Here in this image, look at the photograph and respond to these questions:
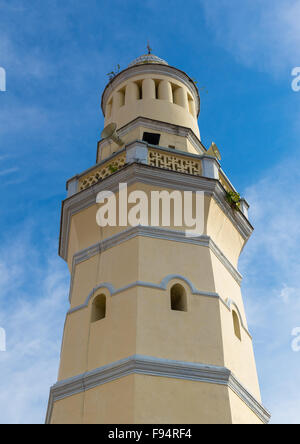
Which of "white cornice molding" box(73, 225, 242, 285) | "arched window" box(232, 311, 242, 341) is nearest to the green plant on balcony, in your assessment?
"white cornice molding" box(73, 225, 242, 285)

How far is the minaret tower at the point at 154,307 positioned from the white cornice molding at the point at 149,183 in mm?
24

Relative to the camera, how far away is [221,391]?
10.7 m

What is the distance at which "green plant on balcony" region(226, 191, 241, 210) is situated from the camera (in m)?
14.2

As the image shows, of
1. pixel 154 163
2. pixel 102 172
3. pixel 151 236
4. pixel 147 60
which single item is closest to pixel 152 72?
pixel 147 60

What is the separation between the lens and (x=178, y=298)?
486 inches

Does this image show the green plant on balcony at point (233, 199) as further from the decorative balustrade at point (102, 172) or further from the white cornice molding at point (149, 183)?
the decorative balustrade at point (102, 172)

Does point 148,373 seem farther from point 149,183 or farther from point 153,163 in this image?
point 153,163

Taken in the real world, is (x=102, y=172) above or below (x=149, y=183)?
above

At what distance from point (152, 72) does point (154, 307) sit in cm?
967

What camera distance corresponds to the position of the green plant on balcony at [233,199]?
1425 centimetres

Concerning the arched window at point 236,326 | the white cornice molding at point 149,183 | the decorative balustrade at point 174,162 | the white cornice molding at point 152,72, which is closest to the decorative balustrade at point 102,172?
the white cornice molding at point 149,183

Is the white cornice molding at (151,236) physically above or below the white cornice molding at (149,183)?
below

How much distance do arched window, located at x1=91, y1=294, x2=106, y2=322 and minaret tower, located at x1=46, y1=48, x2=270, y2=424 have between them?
25 mm
